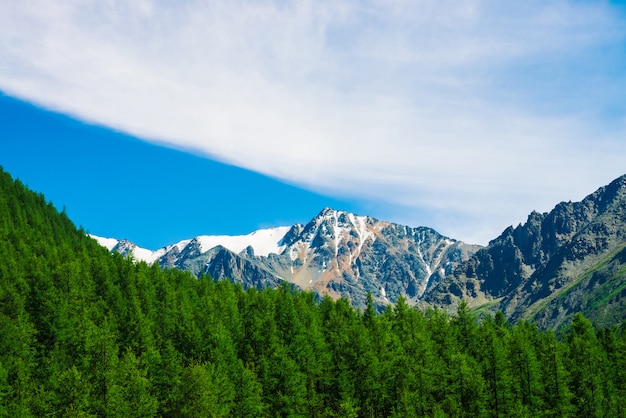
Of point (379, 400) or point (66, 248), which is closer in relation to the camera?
point (379, 400)

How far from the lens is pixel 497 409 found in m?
77.5

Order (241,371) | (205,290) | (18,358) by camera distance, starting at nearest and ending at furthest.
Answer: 1. (18,358)
2. (241,371)
3. (205,290)

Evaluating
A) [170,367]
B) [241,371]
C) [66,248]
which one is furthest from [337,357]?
[66,248]

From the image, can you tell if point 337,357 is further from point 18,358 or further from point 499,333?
point 18,358

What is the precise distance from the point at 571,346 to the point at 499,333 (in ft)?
45.2

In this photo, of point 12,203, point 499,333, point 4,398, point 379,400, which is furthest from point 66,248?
point 499,333

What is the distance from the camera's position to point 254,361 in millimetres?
91250

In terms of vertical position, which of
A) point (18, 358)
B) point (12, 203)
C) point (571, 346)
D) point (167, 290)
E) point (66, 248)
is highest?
point (12, 203)

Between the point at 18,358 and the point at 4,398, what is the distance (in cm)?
944

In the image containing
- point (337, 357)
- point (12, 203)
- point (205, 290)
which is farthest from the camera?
point (12, 203)

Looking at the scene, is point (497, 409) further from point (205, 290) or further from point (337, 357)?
point (205, 290)

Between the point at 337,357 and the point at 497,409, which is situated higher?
the point at 337,357

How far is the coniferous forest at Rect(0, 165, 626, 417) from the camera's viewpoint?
6366 centimetres

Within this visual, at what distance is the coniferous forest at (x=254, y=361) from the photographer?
63.7 metres
